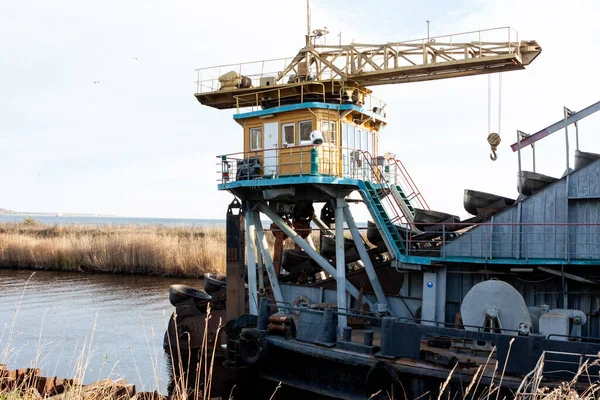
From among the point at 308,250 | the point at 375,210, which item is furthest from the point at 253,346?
the point at 375,210

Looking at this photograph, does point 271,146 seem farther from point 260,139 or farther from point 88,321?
point 88,321

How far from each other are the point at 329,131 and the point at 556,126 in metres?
6.16

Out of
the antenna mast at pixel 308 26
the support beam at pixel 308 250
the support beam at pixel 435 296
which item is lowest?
the support beam at pixel 435 296

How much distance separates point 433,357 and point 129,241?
1251 inches

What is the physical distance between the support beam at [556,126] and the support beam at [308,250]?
5.87 m

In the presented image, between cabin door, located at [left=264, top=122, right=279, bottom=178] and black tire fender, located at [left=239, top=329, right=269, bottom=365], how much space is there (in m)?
4.93

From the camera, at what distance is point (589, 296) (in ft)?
46.8

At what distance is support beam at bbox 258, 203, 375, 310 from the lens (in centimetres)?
1720

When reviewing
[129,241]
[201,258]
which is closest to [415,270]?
[201,258]

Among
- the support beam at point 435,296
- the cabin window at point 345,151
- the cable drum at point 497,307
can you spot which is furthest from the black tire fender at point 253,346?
the cabin window at point 345,151

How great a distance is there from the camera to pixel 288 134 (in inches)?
719

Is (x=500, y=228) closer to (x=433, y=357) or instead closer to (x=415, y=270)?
(x=415, y=270)

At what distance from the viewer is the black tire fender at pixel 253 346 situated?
15.4 m

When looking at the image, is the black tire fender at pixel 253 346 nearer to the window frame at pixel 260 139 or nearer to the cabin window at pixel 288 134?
the cabin window at pixel 288 134
